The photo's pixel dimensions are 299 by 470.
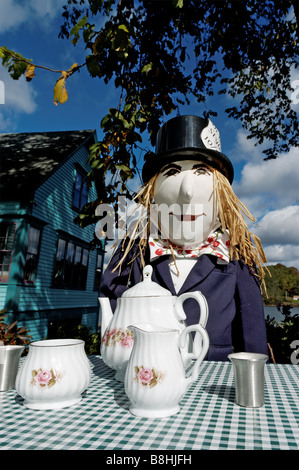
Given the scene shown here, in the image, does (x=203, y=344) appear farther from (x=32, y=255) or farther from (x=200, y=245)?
(x=32, y=255)

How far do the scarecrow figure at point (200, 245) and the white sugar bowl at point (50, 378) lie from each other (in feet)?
3.11

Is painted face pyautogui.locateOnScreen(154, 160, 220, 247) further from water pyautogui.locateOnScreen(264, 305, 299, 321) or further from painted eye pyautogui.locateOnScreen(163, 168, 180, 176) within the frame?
water pyautogui.locateOnScreen(264, 305, 299, 321)

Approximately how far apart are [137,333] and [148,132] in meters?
2.98

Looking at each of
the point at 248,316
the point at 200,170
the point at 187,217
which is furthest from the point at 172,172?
the point at 248,316

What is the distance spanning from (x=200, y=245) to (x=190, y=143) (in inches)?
27.7

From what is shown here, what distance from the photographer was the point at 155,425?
0.80 m

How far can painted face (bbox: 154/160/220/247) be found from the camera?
2.03 m

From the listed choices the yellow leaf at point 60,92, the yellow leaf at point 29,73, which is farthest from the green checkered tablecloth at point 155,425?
the yellow leaf at point 29,73

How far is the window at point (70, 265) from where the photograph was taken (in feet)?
33.7

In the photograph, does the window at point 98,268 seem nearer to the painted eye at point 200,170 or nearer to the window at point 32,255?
the window at point 32,255

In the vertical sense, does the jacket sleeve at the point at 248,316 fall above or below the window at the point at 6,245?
below

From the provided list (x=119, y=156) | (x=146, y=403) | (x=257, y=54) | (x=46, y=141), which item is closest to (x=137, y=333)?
(x=146, y=403)

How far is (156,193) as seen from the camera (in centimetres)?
216

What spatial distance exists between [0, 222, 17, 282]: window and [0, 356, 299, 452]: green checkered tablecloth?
Result: 811cm
